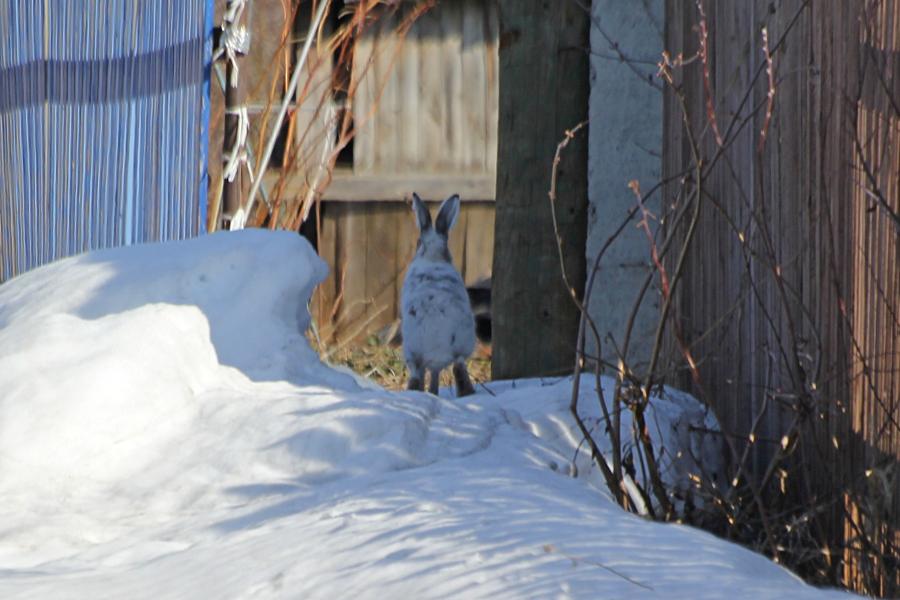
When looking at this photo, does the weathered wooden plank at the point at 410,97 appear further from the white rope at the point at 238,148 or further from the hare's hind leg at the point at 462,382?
the hare's hind leg at the point at 462,382

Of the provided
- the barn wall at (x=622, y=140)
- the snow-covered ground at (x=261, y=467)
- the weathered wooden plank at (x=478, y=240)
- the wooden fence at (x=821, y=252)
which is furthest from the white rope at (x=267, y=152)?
the wooden fence at (x=821, y=252)

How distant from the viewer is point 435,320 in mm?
5684

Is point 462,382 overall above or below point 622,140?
below

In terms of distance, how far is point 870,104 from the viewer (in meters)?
3.32

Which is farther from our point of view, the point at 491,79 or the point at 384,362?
the point at 491,79

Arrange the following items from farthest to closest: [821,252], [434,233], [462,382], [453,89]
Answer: [453,89] < [434,233] < [462,382] < [821,252]

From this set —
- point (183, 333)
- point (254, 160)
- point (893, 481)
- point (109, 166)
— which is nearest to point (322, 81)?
point (254, 160)

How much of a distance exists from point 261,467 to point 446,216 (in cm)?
264

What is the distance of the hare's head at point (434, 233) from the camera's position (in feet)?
19.7

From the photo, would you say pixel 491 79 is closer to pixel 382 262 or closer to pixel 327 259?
pixel 382 262

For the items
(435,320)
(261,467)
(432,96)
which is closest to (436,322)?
(435,320)

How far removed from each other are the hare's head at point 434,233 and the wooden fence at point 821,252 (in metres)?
1.66

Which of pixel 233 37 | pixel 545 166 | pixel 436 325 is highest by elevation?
pixel 233 37

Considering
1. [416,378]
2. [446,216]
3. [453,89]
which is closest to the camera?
[416,378]
